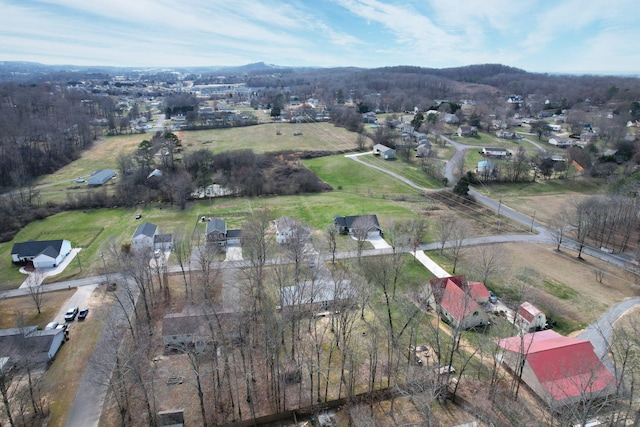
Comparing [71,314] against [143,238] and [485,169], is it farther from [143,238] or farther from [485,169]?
[485,169]

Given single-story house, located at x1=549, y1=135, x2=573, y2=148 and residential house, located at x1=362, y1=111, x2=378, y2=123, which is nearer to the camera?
single-story house, located at x1=549, y1=135, x2=573, y2=148

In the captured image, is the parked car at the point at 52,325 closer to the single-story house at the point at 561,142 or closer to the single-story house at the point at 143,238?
the single-story house at the point at 143,238

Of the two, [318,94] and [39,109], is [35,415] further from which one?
[318,94]

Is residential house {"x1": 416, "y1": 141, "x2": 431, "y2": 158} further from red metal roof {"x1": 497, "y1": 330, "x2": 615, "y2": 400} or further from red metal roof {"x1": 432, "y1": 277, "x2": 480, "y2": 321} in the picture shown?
red metal roof {"x1": 497, "y1": 330, "x2": 615, "y2": 400}

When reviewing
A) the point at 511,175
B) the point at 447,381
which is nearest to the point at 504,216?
the point at 511,175

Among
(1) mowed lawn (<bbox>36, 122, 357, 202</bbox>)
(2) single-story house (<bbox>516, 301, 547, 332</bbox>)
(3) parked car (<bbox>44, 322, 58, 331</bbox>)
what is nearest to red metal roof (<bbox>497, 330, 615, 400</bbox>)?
(2) single-story house (<bbox>516, 301, 547, 332</bbox>)

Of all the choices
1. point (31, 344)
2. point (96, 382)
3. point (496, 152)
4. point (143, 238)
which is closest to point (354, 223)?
point (143, 238)

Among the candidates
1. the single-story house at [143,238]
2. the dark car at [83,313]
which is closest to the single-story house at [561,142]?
the single-story house at [143,238]
